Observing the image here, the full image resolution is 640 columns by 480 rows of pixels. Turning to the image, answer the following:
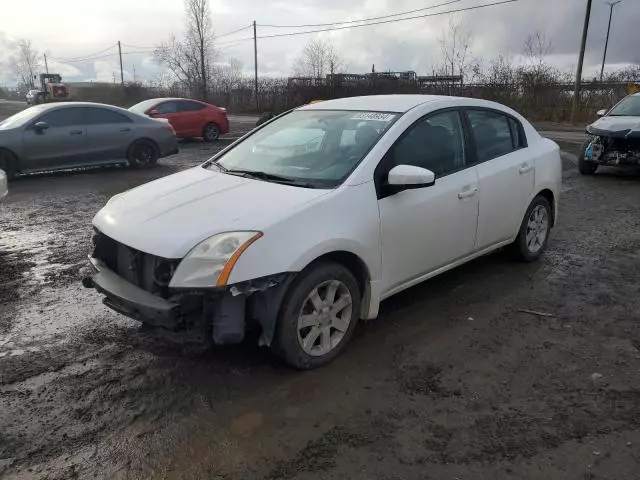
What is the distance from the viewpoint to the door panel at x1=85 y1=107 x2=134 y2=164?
11.0m

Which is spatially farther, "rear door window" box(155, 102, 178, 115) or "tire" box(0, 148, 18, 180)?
"rear door window" box(155, 102, 178, 115)

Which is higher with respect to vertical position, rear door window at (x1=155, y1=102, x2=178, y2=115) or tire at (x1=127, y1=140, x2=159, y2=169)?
rear door window at (x1=155, y1=102, x2=178, y2=115)

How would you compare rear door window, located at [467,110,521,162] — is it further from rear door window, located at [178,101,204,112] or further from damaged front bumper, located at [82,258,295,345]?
rear door window, located at [178,101,204,112]

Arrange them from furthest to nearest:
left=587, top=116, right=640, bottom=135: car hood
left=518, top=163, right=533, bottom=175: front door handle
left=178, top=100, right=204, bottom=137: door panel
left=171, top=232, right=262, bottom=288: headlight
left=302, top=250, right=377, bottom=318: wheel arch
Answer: left=178, top=100, right=204, bottom=137: door panel, left=587, top=116, right=640, bottom=135: car hood, left=518, top=163, right=533, bottom=175: front door handle, left=302, top=250, right=377, bottom=318: wheel arch, left=171, top=232, right=262, bottom=288: headlight

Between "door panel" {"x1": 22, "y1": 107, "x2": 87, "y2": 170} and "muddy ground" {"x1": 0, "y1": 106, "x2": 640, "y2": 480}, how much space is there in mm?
6101

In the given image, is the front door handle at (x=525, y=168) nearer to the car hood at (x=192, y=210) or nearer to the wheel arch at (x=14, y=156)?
the car hood at (x=192, y=210)

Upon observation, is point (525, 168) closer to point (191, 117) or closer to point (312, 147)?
point (312, 147)

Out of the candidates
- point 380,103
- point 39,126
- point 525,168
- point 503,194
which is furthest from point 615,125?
point 39,126

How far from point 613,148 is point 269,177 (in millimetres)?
8665

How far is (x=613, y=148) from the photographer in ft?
33.5

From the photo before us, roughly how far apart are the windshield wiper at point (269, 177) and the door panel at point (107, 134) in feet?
25.8

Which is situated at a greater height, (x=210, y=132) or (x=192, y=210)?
(x=192, y=210)

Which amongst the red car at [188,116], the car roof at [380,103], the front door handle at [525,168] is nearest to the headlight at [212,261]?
the car roof at [380,103]

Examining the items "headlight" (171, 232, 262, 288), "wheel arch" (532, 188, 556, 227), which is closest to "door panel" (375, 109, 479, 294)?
"headlight" (171, 232, 262, 288)
